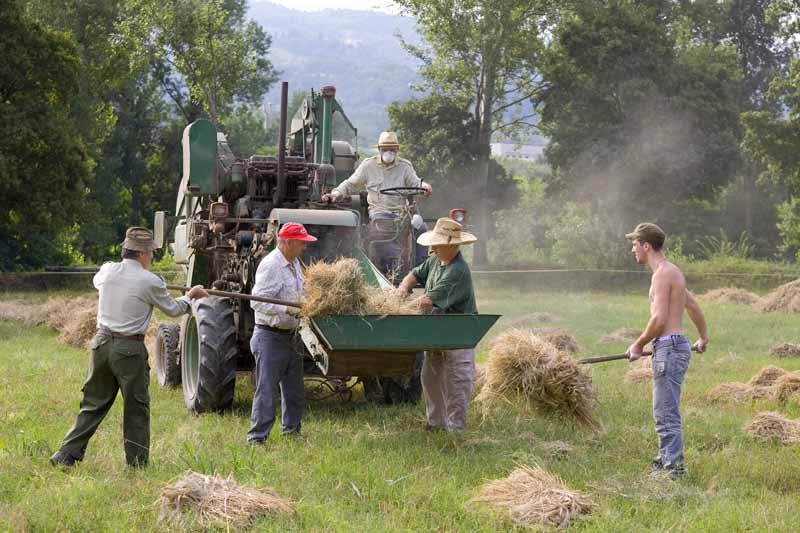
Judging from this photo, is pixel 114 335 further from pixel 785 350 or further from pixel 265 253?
pixel 785 350

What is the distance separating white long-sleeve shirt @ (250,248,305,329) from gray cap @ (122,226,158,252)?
3.73 ft

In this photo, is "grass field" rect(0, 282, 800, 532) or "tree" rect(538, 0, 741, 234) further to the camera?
"tree" rect(538, 0, 741, 234)

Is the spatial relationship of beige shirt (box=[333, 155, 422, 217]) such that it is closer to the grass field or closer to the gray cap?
the grass field

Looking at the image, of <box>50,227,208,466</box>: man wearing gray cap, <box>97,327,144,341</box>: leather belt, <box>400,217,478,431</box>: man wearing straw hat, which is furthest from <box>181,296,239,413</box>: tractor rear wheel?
<box>97,327,144,341</box>: leather belt

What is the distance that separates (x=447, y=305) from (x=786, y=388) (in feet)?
14.8

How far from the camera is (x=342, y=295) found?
24.8 feet

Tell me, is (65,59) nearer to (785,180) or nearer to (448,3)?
(448,3)

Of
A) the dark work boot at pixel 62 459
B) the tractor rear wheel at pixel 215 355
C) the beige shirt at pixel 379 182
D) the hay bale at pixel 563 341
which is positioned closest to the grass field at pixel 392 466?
the dark work boot at pixel 62 459

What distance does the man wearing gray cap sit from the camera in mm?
7039

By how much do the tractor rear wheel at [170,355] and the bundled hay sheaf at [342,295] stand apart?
387 cm

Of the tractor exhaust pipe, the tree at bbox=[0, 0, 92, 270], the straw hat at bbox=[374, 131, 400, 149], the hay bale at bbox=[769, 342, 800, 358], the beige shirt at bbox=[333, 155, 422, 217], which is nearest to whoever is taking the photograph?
the tractor exhaust pipe

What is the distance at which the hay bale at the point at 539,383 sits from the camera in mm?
8727

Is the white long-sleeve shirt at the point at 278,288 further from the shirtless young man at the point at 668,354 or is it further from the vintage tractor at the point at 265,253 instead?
the shirtless young man at the point at 668,354

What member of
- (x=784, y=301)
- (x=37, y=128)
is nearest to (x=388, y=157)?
(x=784, y=301)
